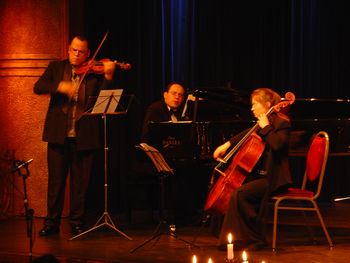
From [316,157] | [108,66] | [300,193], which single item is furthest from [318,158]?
[108,66]

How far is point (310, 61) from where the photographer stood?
8.27 meters

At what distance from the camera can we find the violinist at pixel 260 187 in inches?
209

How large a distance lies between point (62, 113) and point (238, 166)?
5.31 feet

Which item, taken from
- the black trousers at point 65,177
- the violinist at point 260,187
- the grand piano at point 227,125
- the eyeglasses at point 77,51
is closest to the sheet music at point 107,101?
the eyeglasses at point 77,51

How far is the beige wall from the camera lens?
7172mm

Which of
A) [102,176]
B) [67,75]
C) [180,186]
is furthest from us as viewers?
[102,176]

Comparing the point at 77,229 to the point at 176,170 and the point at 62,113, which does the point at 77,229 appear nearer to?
the point at 62,113

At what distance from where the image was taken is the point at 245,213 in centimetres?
531

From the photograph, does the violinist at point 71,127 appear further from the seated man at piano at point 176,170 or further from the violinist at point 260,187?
the violinist at point 260,187

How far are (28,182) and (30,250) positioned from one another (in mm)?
2177

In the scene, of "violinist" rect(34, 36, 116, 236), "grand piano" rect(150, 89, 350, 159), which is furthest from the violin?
"grand piano" rect(150, 89, 350, 159)

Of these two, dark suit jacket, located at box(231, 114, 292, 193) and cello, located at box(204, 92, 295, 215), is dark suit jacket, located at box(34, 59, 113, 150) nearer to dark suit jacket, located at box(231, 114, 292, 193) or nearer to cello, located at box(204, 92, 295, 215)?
cello, located at box(204, 92, 295, 215)

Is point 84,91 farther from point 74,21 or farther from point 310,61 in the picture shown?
point 310,61

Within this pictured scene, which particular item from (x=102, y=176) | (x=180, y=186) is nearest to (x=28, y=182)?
(x=102, y=176)
